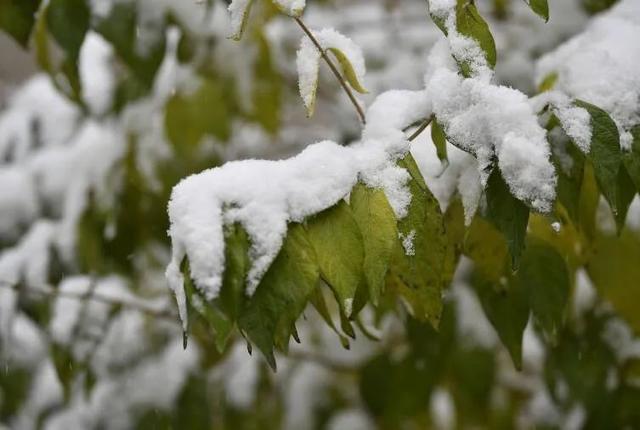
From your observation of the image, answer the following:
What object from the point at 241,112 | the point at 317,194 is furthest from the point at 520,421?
the point at 317,194

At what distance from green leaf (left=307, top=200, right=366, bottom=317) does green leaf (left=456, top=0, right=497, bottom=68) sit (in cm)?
20

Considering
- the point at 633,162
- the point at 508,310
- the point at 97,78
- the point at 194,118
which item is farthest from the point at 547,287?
the point at 97,78

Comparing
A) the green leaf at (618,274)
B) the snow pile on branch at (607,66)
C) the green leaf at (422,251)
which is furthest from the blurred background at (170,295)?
the green leaf at (422,251)

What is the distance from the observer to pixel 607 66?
83cm

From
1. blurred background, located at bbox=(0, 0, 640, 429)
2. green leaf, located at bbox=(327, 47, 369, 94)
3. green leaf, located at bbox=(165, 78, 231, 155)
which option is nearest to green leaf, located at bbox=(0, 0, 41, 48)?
blurred background, located at bbox=(0, 0, 640, 429)

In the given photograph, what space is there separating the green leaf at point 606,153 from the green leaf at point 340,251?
0.21 meters

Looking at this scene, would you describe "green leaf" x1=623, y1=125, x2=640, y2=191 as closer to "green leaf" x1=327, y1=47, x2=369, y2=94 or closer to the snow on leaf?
"green leaf" x1=327, y1=47, x2=369, y2=94

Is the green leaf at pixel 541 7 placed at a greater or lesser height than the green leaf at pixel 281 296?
greater

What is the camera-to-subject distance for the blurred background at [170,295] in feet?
4.16

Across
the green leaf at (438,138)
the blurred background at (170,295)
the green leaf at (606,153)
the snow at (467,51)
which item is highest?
the snow at (467,51)

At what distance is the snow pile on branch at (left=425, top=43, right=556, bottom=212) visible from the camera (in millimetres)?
634

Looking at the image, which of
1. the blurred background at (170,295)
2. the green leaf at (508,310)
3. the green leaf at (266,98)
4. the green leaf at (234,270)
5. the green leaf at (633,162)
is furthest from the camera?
the green leaf at (266,98)

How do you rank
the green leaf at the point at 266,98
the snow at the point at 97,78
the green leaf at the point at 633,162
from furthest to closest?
1. the snow at the point at 97,78
2. the green leaf at the point at 266,98
3. the green leaf at the point at 633,162

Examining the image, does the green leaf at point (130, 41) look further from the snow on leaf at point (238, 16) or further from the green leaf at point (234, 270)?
the green leaf at point (234, 270)
